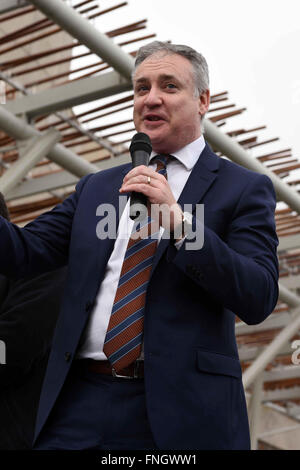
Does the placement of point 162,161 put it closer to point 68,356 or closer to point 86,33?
point 68,356

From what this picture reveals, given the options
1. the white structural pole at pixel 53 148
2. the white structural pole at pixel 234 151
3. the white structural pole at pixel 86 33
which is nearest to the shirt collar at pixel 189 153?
the white structural pole at pixel 86 33

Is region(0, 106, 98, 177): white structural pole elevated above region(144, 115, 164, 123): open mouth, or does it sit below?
above

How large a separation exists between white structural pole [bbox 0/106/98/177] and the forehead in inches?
155

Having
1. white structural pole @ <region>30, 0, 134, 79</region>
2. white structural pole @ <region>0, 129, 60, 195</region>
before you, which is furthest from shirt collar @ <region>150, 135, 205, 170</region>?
white structural pole @ <region>0, 129, 60, 195</region>

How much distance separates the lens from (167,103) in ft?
6.91

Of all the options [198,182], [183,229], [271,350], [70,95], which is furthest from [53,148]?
[183,229]

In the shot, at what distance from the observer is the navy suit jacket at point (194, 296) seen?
1.77 metres

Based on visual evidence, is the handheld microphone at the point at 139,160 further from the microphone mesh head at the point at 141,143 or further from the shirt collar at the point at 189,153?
the shirt collar at the point at 189,153

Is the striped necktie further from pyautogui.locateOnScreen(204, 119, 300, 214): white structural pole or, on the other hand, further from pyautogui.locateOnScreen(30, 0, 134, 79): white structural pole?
pyautogui.locateOnScreen(204, 119, 300, 214): white structural pole

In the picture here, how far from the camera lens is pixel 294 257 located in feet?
31.9

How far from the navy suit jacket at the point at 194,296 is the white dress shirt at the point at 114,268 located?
0.02 m

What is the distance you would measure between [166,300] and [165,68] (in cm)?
64

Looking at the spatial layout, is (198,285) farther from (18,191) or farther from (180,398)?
(18,191)

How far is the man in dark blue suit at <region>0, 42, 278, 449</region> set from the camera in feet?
5.80
